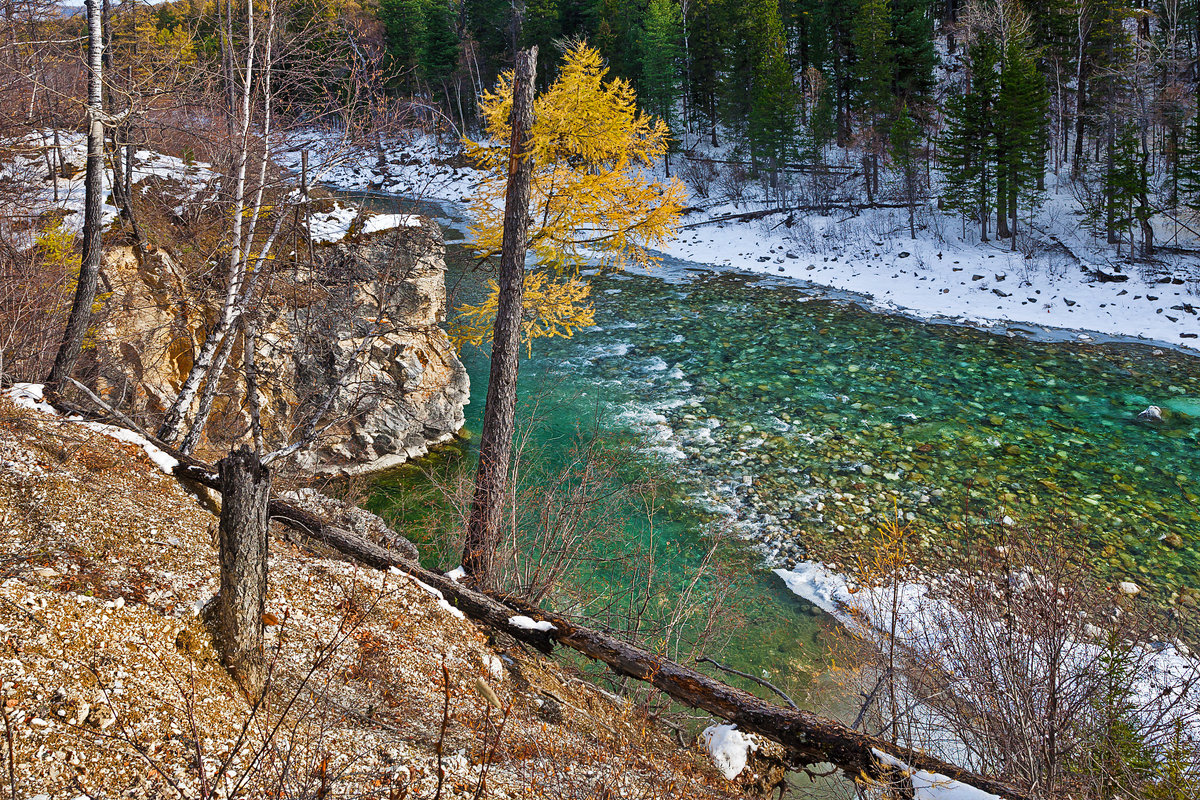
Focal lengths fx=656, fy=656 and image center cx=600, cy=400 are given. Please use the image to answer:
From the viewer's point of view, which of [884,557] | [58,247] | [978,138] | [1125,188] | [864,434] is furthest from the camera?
[978,138]

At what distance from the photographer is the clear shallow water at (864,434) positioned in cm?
982

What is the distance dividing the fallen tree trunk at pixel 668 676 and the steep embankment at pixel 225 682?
0.25 meters

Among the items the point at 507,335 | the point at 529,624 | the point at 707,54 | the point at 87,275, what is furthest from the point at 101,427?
the point at 707,54

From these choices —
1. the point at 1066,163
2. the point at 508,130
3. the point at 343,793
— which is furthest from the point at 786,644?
the point at 1066,163

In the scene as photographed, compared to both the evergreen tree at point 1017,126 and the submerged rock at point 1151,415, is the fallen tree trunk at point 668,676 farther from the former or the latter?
the evergreen tree at point 1017,126

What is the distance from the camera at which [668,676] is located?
499 cm

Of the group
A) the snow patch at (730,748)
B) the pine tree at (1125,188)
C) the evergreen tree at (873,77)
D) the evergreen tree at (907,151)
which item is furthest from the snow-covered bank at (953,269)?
the snow patch at (730,748)

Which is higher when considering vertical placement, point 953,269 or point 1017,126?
point 1017,126

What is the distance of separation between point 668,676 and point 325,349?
9452 mm

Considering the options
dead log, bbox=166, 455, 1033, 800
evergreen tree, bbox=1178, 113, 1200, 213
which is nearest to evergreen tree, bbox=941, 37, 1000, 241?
evergreen tree, bbox=1178, 113, 1200, 213

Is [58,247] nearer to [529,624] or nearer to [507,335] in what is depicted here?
[507,335]

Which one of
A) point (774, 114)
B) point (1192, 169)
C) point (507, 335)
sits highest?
point (774, 114)

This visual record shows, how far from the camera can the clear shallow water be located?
9820mm

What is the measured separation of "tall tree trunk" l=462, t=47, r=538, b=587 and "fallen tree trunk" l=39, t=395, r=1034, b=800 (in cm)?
138
